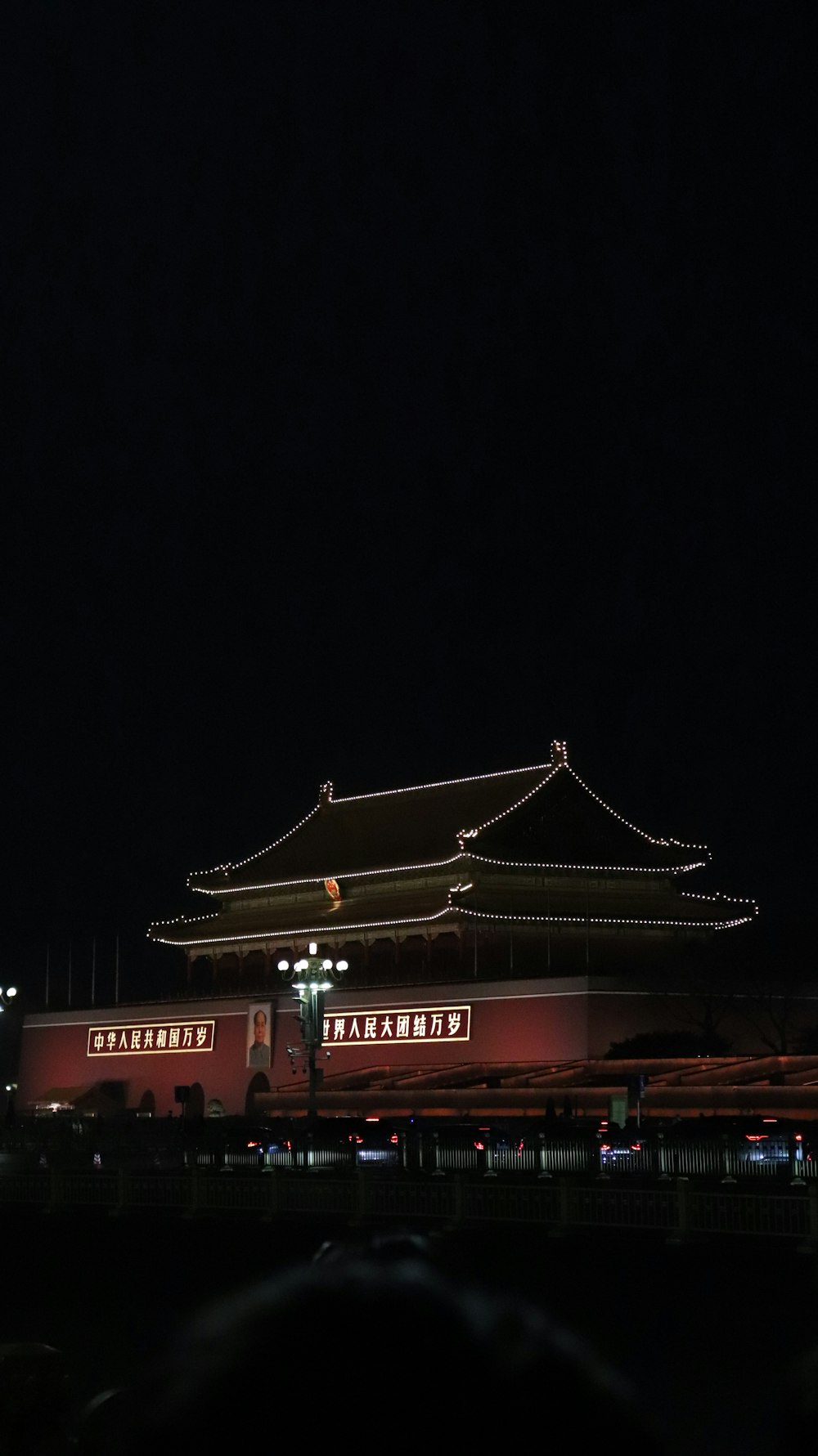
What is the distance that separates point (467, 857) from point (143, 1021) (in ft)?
41.6

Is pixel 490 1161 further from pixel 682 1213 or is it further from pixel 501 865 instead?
pixel 501 865

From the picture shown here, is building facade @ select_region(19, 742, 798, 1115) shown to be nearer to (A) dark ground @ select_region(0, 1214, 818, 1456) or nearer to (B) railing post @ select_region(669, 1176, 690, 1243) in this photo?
(A) dark ground @ select_region(0, 1214, 818, 1456)

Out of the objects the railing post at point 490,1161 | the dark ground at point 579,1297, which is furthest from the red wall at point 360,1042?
the dark ground at point 579,1297

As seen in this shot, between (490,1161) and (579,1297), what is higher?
(490,1161)

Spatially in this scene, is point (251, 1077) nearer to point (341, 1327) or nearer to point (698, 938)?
point (698, 938)

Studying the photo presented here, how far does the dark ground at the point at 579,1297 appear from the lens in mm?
11586

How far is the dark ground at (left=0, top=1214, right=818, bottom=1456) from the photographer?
38.0 feet

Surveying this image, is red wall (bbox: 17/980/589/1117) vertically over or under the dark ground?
over

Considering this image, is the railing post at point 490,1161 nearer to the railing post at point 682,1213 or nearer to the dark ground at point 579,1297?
the dark ground at point 579,1297

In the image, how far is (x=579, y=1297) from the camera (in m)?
15.8

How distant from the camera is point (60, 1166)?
89.9 feet

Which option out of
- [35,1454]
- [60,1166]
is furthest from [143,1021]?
[35,1454]

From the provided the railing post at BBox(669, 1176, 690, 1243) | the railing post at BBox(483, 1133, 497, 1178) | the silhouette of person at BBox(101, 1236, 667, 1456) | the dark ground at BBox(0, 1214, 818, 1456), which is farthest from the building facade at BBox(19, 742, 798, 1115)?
the silhouette of person at BBox(101, 1236, 667, 1456)

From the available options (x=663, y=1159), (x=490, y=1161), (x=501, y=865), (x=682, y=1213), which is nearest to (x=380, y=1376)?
(x=682, y=1213)
